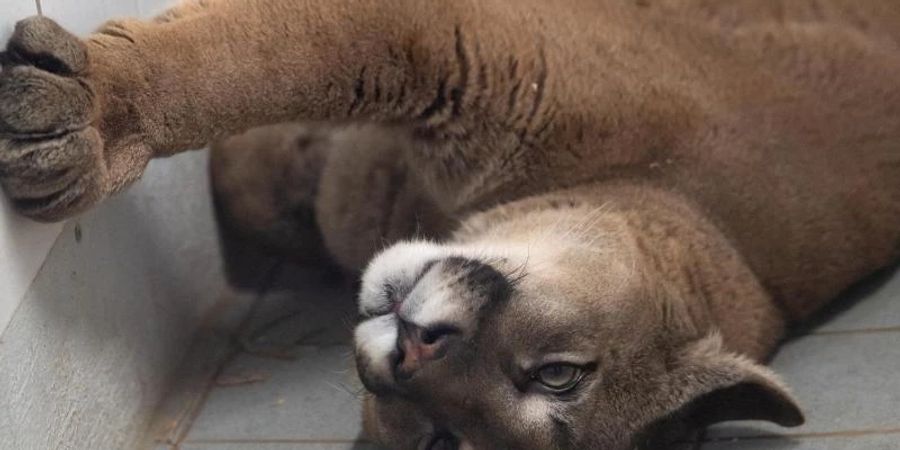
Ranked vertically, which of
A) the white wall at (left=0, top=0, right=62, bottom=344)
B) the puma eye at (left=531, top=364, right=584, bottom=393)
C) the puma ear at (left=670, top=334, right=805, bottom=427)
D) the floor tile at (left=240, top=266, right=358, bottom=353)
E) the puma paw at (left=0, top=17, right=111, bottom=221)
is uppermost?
the puma paw at (left=0, top=17, right=111, bottom=221)

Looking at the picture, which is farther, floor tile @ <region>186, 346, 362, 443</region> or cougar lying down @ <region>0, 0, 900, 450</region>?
Result: floor tile @ <region>186, 346, 362, 443</region>

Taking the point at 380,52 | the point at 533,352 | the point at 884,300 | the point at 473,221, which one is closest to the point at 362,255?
the point at 473,221

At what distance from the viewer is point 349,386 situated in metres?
3.45

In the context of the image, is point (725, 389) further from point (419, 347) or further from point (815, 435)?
point (419, 347)

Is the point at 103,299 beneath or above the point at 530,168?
beneath

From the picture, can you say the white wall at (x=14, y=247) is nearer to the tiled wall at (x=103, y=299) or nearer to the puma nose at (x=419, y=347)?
the tiled wall at (x=103, y=299)

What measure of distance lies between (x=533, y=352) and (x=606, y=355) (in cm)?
18

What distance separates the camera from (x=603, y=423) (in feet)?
9.02

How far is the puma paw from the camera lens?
256 cm

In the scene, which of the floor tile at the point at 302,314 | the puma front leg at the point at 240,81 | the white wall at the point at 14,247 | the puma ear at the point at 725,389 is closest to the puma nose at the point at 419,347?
the puma ear at the point at 725,389

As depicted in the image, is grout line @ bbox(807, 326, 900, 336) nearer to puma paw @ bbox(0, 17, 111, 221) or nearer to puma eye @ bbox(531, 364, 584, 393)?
puma eye @ bbox(531, 364, 584, 393)

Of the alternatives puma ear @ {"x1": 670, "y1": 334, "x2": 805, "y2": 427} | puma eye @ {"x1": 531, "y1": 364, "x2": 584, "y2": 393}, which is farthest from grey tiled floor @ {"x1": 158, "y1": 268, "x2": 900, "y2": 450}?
puma eye @ {"x1": 531, "y1": 364, "x2": 584, "y2": 393}

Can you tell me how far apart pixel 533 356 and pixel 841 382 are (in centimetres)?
103

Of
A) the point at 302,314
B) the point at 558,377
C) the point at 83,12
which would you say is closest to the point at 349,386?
the point at 302,314
